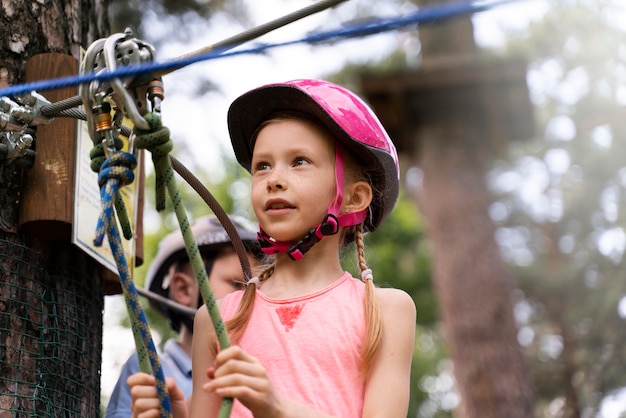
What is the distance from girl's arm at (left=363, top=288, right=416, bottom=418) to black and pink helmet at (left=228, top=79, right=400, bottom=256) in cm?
38

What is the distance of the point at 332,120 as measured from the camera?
2.43m

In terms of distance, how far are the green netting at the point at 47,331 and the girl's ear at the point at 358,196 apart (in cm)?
86

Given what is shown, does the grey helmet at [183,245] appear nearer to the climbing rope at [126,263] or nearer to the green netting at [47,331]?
the green netting at [47,331]

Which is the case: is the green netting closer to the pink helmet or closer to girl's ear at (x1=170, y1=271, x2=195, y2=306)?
the pink helmet

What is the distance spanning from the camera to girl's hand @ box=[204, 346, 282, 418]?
181cm

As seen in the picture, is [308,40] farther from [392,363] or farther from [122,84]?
[392,363]

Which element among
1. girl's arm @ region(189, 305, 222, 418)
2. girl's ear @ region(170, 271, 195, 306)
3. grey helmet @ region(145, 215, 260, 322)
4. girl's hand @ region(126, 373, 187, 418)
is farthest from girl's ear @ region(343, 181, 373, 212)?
girl's ear @ region(170, 271, 195, 306)

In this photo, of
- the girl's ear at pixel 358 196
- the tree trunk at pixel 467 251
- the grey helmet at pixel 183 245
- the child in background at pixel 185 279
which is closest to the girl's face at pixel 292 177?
the girl's ear at pixel 358 196

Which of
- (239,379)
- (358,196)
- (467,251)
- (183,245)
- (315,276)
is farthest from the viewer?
(467,251)

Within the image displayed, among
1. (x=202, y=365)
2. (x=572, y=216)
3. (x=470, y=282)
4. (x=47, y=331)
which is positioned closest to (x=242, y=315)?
(x=202, y=365)

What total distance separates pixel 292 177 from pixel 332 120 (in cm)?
19

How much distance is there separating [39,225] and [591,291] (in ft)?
44.2

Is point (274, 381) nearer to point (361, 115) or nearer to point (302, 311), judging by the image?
point (302, 311)

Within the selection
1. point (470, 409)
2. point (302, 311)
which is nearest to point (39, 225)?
point (302, 311)
